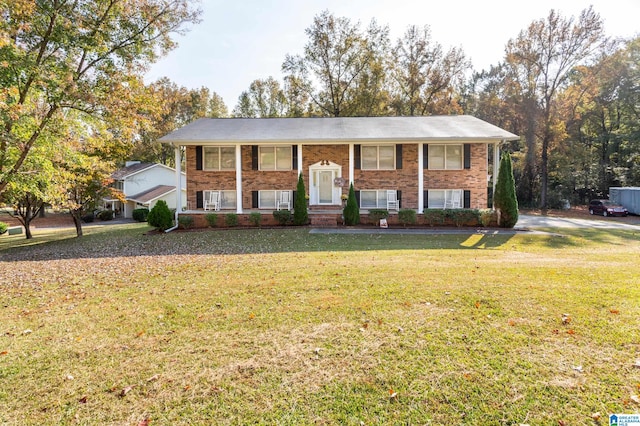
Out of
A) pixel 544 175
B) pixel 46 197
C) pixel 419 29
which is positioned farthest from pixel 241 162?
pixel 544 175

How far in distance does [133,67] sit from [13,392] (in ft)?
37.7

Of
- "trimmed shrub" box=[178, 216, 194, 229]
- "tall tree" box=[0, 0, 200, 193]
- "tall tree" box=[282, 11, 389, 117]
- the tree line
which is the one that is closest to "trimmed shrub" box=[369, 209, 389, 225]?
"trimmed shrub" box=[178, 216, 194, 229]

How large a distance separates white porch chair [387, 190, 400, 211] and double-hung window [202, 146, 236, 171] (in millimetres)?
8683

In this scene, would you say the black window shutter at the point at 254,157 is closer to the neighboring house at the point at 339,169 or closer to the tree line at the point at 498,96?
the neighboring house at the point at 339,169

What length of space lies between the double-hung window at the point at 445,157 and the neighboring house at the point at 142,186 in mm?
25159

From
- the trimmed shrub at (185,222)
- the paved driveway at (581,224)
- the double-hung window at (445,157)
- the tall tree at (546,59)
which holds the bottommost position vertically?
the paved driveway at (581,224)

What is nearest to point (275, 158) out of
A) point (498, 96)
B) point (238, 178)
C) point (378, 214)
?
point (238, 178)

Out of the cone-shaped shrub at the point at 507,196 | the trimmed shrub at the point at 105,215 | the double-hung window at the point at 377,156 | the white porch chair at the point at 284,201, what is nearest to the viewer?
the cone-shaped shrub at the point at 507,196

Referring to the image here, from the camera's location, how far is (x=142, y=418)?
273 cm

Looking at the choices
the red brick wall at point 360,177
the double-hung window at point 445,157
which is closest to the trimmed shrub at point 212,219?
the red brick wall at point 360,177

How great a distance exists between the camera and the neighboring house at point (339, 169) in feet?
59.6

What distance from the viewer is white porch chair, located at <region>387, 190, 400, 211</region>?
59.5ft

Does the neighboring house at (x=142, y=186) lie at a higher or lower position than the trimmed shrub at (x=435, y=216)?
higher

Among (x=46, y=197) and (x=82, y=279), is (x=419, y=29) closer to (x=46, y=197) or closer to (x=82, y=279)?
(x=46, y=197)
